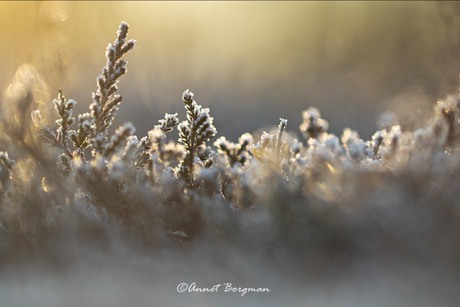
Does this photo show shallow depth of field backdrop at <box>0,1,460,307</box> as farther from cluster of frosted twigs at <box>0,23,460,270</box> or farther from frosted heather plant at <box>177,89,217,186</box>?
frosted heather plant at <box>177,89,217,186</box>

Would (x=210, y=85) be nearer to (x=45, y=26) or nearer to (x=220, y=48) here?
(x=220, y=48)

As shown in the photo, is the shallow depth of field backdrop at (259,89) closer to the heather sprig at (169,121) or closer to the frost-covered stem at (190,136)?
the frost-covered stem at (190,136)

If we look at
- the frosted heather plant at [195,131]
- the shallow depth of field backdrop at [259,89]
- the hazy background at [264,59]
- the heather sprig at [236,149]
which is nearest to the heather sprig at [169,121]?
the frosted heather plant at [195,131]

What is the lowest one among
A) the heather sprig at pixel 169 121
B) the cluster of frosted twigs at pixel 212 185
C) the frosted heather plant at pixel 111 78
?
the cluster of frosted twigs at pixel 212 185

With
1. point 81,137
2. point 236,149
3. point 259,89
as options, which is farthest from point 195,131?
point 259,89

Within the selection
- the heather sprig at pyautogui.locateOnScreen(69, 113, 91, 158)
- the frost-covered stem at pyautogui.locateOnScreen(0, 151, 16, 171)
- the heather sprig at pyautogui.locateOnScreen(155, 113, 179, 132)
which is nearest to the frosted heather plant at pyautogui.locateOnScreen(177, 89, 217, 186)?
the heather sprig at pyautogui.locateOnScreen(155, 113, 179, 132)

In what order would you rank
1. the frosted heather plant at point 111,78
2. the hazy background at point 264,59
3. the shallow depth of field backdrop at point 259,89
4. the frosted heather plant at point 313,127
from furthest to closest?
1. the hazy background at point 264,59
2. the frosted heather plant at point 111,78
3. the frosted heather plant at point 313,127
4. the shallow depth of field backdrop at point 259,89

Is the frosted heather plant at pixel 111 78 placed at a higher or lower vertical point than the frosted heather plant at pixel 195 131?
higher
